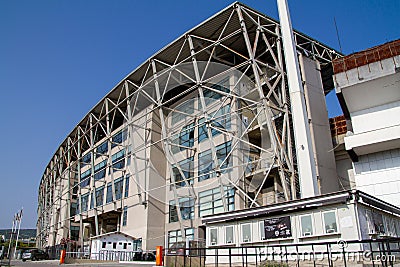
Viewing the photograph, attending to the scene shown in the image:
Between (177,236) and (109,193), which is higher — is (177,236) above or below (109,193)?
below

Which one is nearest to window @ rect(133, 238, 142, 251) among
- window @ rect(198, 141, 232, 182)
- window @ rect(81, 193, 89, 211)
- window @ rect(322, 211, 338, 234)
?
window @ rect(198, 141, 232, 182)

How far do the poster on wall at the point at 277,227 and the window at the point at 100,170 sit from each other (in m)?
33.9

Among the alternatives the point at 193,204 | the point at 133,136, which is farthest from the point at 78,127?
the point at 193,204

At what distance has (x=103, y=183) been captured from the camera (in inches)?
1853

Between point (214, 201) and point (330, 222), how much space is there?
1717 centimetres

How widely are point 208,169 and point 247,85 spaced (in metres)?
8.26

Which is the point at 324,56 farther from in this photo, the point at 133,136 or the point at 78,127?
the point at 78,127

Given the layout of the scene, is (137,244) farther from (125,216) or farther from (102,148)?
(102,148)

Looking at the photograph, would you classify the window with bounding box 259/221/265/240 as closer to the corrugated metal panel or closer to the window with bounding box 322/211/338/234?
the window with bounding box 322/211/338/234

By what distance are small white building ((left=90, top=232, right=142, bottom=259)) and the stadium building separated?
347mm

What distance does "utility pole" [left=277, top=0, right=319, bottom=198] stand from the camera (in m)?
19.6

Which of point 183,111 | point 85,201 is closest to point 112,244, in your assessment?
point 183,111

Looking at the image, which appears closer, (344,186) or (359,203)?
(359,203)

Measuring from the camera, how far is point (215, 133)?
33.1 metres
